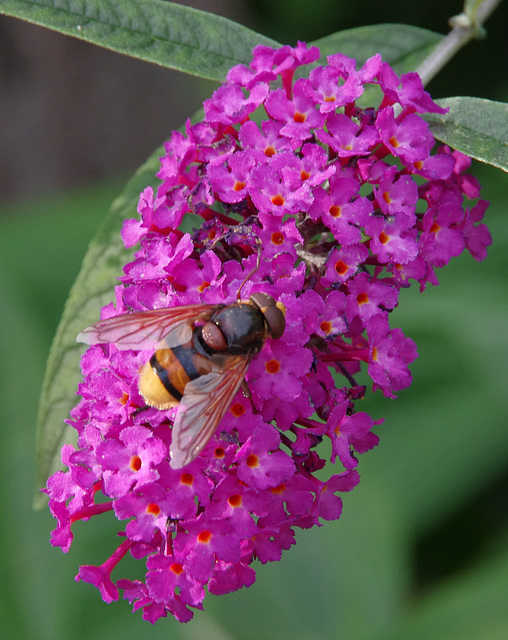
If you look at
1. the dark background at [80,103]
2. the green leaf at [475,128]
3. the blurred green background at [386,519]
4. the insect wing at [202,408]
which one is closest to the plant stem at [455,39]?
the green leaf at [475,128]

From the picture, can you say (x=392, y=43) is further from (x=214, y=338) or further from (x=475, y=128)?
(x=214, y=338)

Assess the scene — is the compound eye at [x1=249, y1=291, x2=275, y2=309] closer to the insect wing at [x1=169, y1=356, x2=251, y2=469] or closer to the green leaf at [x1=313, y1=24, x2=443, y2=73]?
the insect wing at [x1=169, y1=356, x2=251, y2=469]

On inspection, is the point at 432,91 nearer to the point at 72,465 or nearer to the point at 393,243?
the point at 393,243

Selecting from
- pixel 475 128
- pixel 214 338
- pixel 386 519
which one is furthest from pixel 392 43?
pixel 386 519

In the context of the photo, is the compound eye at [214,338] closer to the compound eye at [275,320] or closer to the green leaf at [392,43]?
the compound eye at [275,320]

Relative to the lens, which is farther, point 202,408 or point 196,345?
point 196,345

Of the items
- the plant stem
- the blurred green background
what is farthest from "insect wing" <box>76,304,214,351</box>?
the blurred green background
